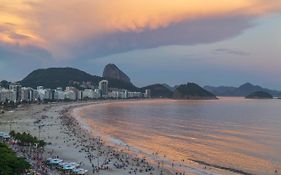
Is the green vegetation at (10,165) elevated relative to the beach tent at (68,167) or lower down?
elevated

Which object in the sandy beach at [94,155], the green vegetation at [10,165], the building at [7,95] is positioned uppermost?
the building at [7,95]

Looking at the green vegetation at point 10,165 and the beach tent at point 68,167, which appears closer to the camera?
the green vegetation at point 10,165

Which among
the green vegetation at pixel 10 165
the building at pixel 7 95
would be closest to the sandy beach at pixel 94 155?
the green vegetation at pixel 10 165

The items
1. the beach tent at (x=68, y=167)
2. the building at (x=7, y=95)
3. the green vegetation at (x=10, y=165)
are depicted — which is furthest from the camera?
the building at (x=7, y=95)

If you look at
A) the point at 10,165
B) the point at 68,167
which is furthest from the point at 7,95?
the point at 10,165

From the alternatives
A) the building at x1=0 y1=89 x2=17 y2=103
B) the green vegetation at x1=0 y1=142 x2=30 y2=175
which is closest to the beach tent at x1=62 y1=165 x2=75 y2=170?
the green vegetation at x1=0 y1=142 x2=30 y2=175

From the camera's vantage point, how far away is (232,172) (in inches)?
1766

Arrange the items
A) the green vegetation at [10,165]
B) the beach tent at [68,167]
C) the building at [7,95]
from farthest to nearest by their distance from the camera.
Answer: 1. the building at [7,95]
2. the beach tent at [68,167]
3. the green vegetation at [10,165]

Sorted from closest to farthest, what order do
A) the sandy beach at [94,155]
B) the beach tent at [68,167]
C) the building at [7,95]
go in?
1. the beach tent at [68,167]
2. the sandy beach at [94,155]
3. the building at [7,95]

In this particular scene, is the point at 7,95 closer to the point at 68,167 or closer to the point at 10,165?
the point at 68,167

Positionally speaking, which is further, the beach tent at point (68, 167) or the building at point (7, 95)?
the building at point (7, 95)

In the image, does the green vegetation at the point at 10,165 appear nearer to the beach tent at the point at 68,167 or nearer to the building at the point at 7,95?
the beach tent at the point at 68,167

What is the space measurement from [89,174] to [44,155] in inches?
394

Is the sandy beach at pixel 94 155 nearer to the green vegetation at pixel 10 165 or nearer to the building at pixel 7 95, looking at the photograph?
the green vegetation at pixel 10 165
